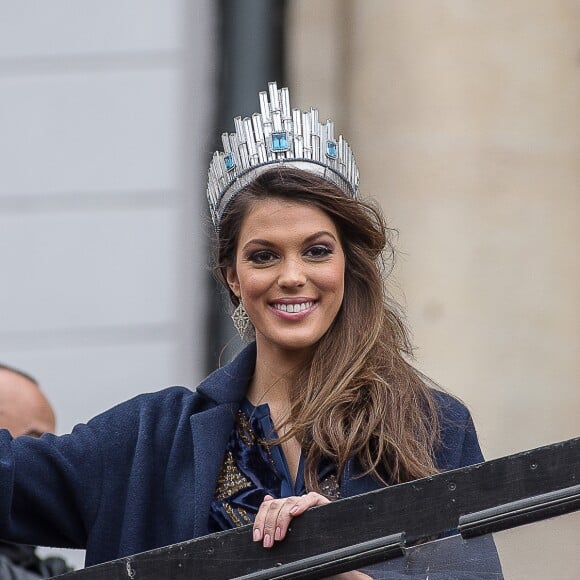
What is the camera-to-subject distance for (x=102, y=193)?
6.62m

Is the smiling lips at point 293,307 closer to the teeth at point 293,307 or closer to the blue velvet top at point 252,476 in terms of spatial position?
the teeth at point 293,307

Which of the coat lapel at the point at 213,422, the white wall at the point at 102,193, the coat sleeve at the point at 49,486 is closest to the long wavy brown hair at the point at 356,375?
the coat lapel at the point at 213,422

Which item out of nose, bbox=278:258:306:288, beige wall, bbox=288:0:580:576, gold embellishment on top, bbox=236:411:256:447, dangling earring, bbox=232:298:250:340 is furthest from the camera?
beige wall, bbox=288:0:580:576

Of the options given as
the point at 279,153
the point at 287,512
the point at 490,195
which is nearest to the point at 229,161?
the point at 279,153

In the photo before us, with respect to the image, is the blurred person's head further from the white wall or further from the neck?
the white wall

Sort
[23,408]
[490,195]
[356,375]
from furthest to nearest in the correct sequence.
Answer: [490,195], [23,408], [356,375]

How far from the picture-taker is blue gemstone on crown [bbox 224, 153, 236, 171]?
340cm

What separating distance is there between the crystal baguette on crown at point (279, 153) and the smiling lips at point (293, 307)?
0.25 metres

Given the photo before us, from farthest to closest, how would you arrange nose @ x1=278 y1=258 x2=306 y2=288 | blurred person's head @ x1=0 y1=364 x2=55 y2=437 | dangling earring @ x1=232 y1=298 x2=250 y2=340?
1. blurred person's head @ x1=0 y1=364 x2=55 y2=437
2. dangling earring @ x1=232 y1=298 x2=250 y2=340
3. nose @ x1=278 y1=258 x2=306 y2=288

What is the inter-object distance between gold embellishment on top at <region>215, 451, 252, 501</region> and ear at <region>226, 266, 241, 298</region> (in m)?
0.31

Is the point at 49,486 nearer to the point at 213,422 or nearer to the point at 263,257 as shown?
the point at 213,422

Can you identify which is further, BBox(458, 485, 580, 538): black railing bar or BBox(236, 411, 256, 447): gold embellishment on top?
BBox(236, 411, 256, 447): gold embellishment on top

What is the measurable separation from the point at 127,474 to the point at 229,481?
7.4 inches

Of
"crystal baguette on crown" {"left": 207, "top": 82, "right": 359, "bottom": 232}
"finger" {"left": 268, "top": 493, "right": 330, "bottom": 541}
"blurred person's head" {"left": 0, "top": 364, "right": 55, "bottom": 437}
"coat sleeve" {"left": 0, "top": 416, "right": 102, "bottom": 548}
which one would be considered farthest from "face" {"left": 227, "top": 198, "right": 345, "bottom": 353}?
"blurred person's head" {"left": 0, "top": 364, "right": 55, "bottom": 437}
